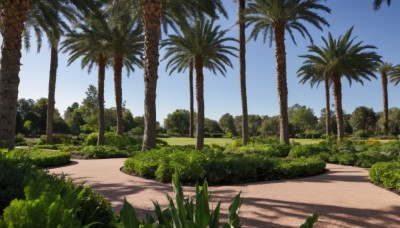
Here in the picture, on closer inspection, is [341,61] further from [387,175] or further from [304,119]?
[304,119]

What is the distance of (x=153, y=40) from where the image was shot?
13.1m

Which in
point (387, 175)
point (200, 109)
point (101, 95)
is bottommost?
point (387, 175)

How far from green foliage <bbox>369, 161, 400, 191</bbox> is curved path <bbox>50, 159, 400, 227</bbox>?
236 millimetres

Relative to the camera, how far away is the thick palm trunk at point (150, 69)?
12.7 metres

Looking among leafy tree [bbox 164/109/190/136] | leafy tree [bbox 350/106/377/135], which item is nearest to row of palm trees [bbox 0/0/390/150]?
leafy tree [bbox 350/106/377/135]

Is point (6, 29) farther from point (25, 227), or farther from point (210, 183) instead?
point (25, 227)

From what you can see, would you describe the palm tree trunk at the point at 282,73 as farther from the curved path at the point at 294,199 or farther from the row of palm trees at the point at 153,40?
the curved path at the point at 294,199

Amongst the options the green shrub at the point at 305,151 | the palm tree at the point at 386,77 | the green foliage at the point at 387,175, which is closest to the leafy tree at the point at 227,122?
the palm tree at the point at 386,77

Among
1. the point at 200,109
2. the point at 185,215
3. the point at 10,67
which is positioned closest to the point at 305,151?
the point at 200,109

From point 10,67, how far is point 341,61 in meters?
22.7

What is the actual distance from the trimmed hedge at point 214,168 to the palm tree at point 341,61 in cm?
1710

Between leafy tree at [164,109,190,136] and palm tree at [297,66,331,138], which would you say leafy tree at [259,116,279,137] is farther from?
palm tree at [297,66,331,138]

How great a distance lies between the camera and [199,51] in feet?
71.3

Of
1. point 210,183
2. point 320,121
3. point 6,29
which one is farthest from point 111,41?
point 320,121
